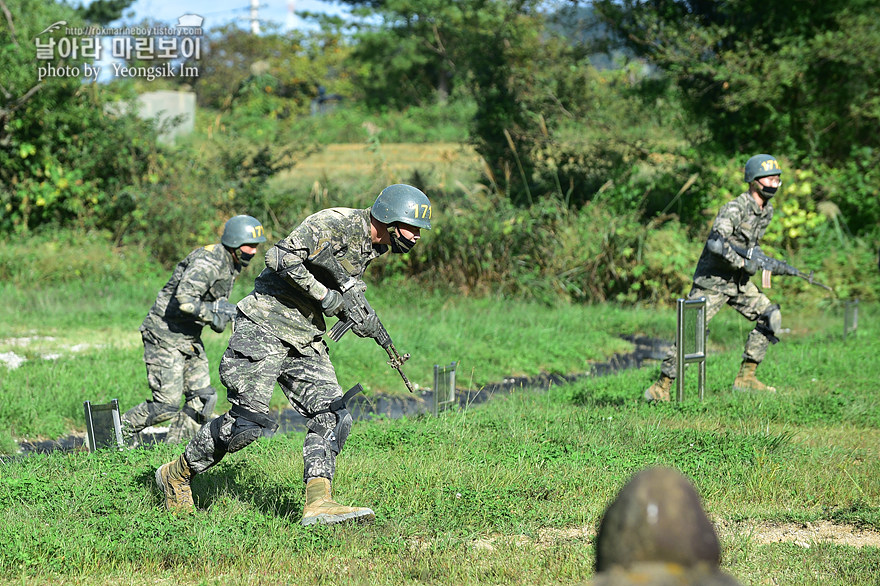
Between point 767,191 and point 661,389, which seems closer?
point 661,389

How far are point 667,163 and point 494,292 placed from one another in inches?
169

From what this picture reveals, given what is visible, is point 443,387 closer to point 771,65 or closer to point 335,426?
point 335,426

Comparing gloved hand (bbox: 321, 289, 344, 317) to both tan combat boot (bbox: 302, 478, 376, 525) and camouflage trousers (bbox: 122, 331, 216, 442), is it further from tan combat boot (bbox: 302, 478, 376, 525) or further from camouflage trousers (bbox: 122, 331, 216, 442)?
camouflage trousers (bbox: 122, 331, 216, 442)

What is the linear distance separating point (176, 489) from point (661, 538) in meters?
3.84

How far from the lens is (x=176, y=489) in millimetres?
5234

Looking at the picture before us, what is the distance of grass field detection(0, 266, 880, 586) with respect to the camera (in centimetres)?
457

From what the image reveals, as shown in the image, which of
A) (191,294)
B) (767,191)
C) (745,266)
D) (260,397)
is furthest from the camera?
(767,191)

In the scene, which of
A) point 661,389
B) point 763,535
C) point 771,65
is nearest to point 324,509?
point 763,535

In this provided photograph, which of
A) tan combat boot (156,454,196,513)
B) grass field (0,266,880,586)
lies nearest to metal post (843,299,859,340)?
grass field (0,266,880,586)

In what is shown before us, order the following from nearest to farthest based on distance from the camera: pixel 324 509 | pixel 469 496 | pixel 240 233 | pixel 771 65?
pixel 324 509 < pixel 469 496 < pixel 240 233 < pixel 771 65

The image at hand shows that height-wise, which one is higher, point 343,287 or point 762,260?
point 343,287

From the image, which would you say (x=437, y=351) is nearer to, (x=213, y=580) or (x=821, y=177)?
(x=213, y=580)

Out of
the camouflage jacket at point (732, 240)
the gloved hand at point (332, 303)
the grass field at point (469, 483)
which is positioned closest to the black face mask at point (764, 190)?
the camouflage jacket at point (732, 240)

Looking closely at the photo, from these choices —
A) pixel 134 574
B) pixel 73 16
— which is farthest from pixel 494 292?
pixel 134 574
